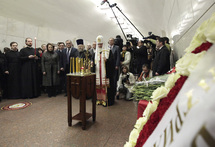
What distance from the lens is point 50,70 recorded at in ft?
13.5

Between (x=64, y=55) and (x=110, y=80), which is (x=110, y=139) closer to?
(x=110, y=80)

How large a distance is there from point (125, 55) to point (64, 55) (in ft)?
6.09

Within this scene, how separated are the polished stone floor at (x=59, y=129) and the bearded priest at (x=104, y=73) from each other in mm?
335

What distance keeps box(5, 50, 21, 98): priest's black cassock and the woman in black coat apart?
2.35 feet

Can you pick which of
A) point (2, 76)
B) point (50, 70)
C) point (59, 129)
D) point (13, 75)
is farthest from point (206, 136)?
point (2, 76)

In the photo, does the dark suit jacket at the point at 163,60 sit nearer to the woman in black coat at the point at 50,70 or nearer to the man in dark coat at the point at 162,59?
the man in dark coat at the point at 162,59

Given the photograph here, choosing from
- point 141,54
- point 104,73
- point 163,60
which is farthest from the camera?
point 141,54

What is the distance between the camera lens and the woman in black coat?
408cm

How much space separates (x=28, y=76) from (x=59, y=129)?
2564 millimetres

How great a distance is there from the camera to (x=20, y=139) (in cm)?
179

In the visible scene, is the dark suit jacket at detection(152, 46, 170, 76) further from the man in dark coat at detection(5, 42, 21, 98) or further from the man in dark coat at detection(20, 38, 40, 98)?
the man in dark coat at detection(5, 42, 21, 98)

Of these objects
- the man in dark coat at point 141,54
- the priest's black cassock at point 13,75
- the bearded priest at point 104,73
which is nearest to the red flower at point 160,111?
the bearded priest at point 104,73

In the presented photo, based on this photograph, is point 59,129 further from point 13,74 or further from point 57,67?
point 13,74

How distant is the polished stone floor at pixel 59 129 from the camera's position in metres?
1.73
